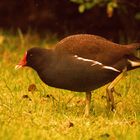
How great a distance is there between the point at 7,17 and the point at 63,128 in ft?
23.8

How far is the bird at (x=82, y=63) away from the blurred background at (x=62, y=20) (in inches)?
187

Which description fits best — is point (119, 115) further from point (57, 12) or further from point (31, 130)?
point (57, 12)

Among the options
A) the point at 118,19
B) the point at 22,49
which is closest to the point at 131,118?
the point at 22,49

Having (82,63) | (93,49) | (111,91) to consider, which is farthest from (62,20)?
(82,63)

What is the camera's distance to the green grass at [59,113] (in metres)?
5.61

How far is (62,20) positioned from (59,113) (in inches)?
238

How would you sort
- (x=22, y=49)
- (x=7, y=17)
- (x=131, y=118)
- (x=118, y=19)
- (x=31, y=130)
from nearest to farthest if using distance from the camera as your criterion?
1. (x=31, y=130)
2. (x=131, y=118)
3. (x=22, y=49)
4. (x=118, y=19)
5. (x=7, y=17)

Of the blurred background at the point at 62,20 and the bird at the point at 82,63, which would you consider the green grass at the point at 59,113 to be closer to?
the bird at the point at 82,63

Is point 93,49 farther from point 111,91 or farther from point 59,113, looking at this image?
point 59,113

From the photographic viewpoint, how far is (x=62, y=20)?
1237 cm

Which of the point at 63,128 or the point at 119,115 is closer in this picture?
the point at 63,128

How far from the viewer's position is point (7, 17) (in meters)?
12.9

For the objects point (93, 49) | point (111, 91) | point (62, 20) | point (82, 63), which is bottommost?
point (111, 91)

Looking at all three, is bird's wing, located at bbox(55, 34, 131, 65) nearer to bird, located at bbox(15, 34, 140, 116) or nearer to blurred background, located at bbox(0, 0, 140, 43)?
bird, located at bbox(15, 34, 140, 116)
